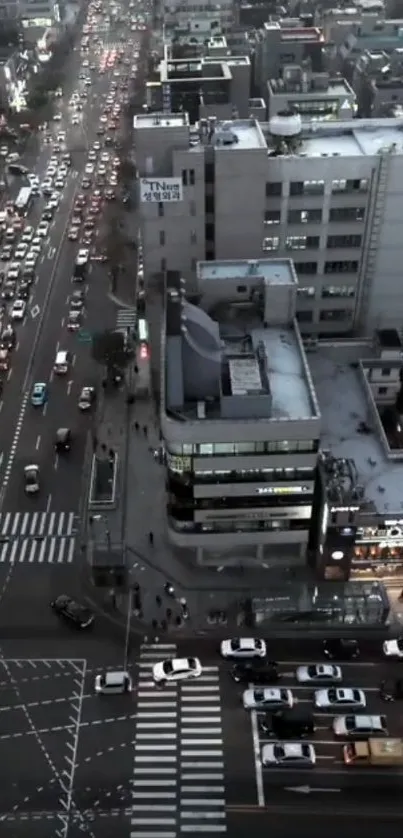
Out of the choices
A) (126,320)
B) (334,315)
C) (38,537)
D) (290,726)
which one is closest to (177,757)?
(290,726)

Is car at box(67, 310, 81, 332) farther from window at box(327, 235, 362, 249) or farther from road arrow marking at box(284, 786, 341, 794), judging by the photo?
road arrow marking at box(284, 786, 341, 794)

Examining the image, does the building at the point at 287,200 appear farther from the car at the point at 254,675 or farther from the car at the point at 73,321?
the car at the point at 254,675

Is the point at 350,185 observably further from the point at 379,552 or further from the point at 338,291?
the point at 379,552

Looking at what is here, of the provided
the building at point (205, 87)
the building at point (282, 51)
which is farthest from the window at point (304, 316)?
the building at point (282, 51)

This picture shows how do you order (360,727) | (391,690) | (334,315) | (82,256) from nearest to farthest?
(360,727) → (391,690) → (334,315) → (82,256)

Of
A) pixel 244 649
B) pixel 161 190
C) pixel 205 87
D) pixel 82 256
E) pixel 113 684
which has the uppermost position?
pixel 205 87

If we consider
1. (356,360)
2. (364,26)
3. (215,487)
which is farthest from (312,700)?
(364,26)
